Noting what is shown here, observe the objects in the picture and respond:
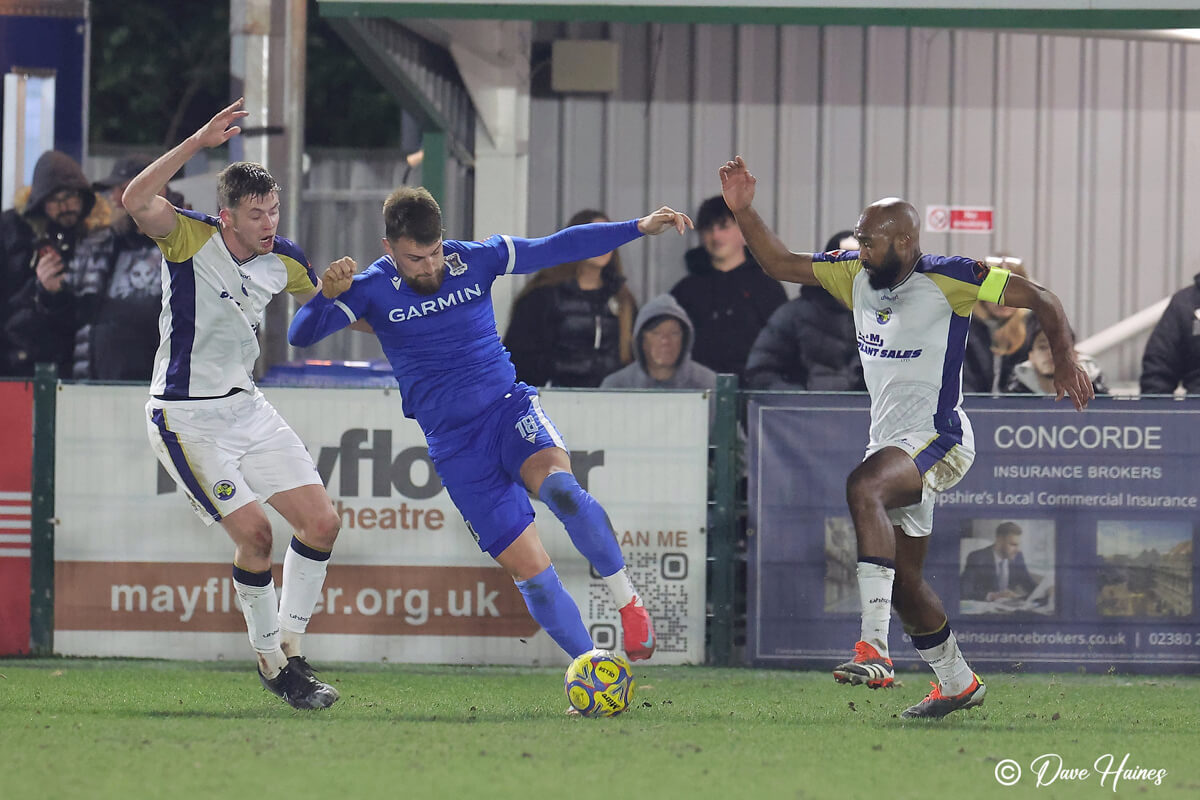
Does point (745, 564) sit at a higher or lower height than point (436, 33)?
lower

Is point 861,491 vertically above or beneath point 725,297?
beneath

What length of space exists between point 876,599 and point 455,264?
231 cm

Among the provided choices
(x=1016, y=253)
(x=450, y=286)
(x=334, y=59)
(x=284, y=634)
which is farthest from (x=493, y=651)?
(x=334, y=59)

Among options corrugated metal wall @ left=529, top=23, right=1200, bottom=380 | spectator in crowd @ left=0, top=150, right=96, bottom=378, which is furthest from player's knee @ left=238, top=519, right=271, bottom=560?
corrugated metal wall @ left=529, top=23, right=1200, bottom=380

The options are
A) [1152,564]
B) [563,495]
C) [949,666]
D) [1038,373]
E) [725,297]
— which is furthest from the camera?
[725,297]

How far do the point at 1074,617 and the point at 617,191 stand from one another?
5.20 meters

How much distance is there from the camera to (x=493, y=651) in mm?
9648

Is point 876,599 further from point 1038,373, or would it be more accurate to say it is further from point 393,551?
point 1038,373

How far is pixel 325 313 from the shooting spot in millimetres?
7387

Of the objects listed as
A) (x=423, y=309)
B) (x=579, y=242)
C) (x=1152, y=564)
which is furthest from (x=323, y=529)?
(x=1152, y=564)

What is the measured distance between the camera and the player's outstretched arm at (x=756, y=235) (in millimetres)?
7480

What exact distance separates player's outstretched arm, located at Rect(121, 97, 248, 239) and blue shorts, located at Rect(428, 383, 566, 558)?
1.55 meters

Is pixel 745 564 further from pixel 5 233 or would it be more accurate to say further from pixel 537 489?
pixel 5 233

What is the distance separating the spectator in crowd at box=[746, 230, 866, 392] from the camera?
10469 mm
